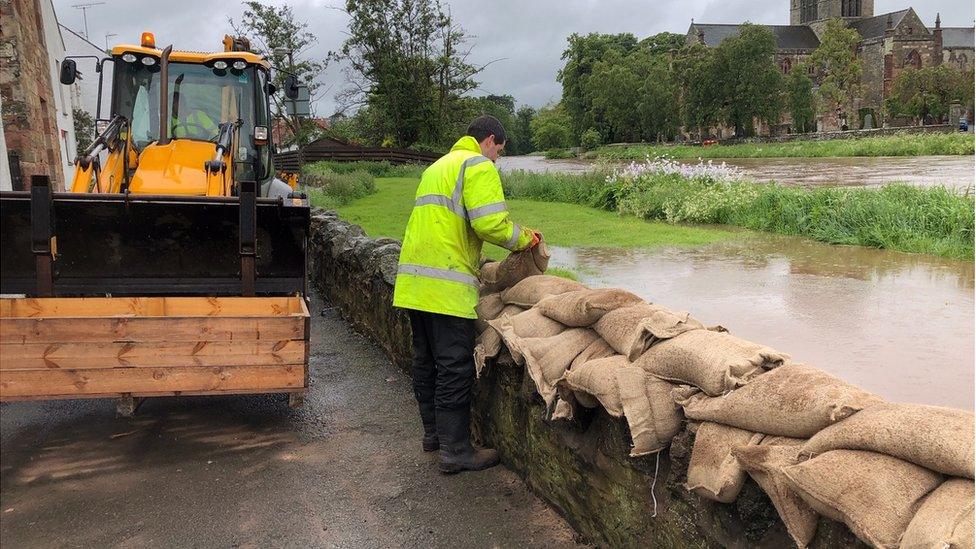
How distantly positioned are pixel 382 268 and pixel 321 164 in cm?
2651

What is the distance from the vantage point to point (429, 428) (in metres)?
4.70

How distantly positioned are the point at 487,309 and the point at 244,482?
174cm

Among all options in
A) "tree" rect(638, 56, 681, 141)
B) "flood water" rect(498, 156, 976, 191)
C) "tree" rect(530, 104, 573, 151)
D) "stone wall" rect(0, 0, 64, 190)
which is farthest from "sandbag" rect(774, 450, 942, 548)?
"tree" rect(530, 104, 573, 151)

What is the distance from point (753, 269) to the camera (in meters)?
9.84

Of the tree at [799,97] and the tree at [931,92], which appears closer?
the tree at [931,92]

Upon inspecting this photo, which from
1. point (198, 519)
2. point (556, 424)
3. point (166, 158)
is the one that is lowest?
point (198, 519)

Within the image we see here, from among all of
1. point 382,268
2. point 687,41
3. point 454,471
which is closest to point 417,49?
point 382,268

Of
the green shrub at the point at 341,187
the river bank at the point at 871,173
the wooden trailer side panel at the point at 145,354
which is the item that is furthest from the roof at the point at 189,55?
the river bank at the point at 871,173

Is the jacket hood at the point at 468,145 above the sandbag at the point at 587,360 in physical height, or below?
above

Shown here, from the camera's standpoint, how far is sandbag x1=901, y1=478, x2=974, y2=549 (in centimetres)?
163

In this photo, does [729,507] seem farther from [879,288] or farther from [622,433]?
[879,288]

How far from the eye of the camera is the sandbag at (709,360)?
2.52 meters

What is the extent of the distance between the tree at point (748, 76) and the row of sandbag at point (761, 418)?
59785 mm

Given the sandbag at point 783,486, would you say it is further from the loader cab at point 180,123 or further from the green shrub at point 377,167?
the green shrub at point 377,167
